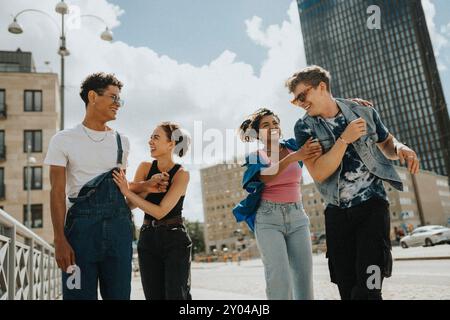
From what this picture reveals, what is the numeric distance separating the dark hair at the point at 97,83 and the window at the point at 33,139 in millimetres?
30017

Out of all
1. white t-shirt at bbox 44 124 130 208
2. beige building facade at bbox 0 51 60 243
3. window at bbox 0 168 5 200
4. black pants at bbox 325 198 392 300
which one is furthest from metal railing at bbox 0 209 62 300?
window at bbox 0 168 5 200

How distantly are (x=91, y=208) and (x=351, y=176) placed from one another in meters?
1.68

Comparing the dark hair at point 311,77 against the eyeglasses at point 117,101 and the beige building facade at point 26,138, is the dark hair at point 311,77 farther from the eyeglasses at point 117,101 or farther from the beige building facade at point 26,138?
the beige building facade at point 26,138

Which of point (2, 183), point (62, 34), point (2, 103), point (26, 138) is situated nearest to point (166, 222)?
point (62, 34)

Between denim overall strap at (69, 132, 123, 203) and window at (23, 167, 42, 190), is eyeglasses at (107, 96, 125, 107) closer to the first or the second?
denim overall strap at (69, 132, 123, 203)

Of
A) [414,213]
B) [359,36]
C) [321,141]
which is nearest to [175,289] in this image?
[321,141]

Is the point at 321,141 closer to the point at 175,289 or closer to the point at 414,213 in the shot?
the point at 175,289

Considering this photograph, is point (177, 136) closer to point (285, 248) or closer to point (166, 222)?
point (166, 222)

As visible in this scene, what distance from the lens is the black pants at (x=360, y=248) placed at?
7.61ft

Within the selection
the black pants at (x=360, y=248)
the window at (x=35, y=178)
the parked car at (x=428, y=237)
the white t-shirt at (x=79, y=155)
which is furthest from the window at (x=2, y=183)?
the black pants at (x=360, y=248)

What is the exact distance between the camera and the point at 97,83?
9.56 ft

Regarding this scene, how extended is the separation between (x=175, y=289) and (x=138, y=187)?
779 mm

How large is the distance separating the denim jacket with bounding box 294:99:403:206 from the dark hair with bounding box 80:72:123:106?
53.5 inches

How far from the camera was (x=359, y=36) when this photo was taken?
122 metres
